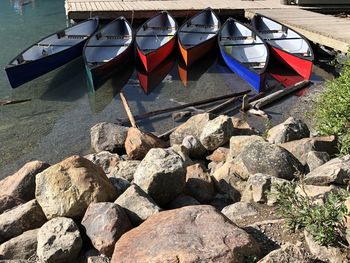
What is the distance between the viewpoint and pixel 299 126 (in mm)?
6984

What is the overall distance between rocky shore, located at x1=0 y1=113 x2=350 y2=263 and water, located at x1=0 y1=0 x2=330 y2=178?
9.87 feet

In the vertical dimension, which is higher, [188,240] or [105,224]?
[188,240]

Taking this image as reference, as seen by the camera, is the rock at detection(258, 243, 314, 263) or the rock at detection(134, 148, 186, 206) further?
the rock at detection(134, 148, 186, 206)

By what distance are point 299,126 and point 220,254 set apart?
444cm

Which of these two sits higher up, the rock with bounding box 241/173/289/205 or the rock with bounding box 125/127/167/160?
the rock with bounding box 241/173/289/205

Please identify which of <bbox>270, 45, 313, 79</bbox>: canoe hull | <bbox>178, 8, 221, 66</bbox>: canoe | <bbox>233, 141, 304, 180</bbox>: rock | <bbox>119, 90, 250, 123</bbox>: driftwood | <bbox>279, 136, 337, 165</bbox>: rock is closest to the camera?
<bbox>233, 141, 304, 180</bbox>: rock

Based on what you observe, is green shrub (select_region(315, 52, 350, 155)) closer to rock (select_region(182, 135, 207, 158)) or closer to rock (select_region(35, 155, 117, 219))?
rock (select_region(182, 135, 207, 158))

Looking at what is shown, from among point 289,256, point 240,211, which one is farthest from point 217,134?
point 289,256

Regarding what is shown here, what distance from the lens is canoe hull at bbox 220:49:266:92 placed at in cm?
1111

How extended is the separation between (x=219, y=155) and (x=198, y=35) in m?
9.04

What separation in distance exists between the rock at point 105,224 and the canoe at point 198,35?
9.51m

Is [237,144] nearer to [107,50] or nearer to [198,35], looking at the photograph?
[107,50]

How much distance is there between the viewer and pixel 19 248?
4234 mm

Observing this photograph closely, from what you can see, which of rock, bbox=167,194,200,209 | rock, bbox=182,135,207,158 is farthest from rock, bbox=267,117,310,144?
rock, bbox=167,194,200,209
